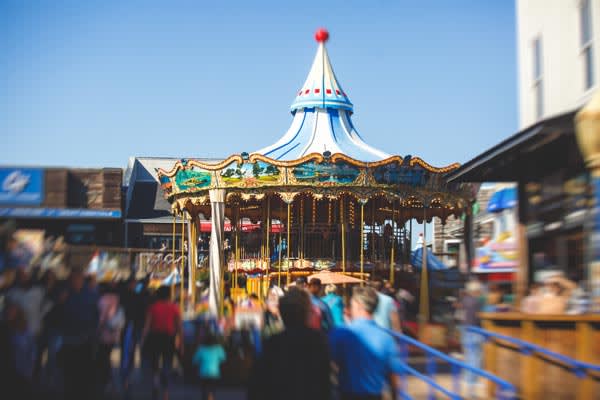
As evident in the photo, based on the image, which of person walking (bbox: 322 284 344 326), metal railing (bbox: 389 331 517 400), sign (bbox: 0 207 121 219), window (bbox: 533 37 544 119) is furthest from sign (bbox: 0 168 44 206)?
window (bbox: 533 37 544 119)

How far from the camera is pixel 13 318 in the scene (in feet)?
24.4

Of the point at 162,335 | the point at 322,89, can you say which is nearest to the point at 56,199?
the point at 162,335

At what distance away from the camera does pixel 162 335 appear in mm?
9562

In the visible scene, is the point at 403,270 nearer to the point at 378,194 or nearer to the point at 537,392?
the point at 378,194

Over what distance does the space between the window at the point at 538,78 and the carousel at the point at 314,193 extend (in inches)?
253

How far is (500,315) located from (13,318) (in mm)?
4777

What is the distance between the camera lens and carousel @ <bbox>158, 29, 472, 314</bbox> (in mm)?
19688

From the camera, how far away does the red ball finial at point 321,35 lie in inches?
924

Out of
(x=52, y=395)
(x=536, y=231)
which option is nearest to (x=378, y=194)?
(x=536, y=231)

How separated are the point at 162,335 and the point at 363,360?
170 inches

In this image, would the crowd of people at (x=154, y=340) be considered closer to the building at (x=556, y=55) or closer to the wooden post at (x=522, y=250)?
the wooden post at (x=522, y=250)

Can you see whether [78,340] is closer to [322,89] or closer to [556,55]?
[556,55]

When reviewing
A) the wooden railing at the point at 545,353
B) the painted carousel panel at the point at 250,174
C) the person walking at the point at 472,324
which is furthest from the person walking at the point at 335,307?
the painted carousel panel at the point at 250,174

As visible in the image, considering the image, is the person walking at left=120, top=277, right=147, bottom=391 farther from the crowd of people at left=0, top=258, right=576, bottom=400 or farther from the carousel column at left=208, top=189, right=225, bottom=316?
the carousel column at left=208, top=189, right=225, bottom=316
